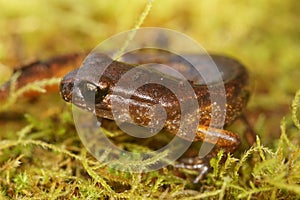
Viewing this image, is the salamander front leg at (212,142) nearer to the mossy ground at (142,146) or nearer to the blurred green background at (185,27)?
the mossy ground at (142,146)

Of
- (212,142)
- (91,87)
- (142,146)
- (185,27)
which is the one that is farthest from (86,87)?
(185,27)

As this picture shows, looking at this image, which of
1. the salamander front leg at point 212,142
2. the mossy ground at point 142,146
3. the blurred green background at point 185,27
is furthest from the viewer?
the blurred green background at point 185,27

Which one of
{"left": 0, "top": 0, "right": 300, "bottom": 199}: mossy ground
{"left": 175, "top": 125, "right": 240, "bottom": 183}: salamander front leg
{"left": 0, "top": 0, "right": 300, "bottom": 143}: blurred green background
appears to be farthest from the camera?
{"left": 0, "top": 0, "right": 300, "bottom": 143}: blurred green background

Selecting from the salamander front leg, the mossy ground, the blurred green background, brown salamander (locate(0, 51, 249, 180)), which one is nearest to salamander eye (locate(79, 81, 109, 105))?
brown salamander (locate(0, 51, 249, 180))

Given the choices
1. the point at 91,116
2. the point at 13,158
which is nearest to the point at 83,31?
the point at 91,116

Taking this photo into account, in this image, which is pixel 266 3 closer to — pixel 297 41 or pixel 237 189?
pixel 297 41

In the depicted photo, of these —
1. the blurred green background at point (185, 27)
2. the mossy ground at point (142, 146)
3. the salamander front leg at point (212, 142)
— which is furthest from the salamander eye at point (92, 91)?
the blurred green background at point (185, 27)

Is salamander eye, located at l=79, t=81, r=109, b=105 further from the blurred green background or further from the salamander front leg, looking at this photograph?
the blurred green background

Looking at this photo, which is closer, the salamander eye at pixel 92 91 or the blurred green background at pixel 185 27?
the salamander eye at pixel 92 91
